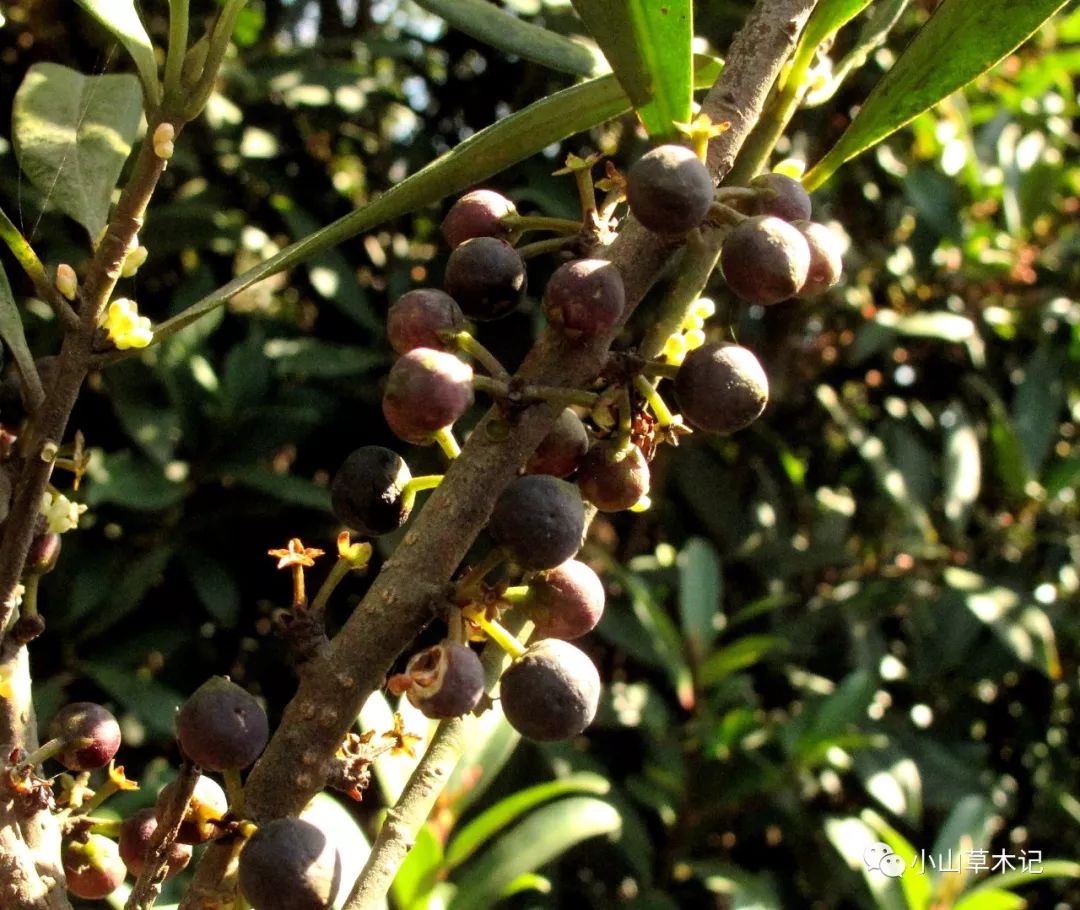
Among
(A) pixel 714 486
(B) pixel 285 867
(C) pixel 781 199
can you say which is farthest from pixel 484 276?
(A) pixel 714 486

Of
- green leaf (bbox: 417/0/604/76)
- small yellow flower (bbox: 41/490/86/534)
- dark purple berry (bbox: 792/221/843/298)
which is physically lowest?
small yellow flower (bbox: 41/490/86/534)

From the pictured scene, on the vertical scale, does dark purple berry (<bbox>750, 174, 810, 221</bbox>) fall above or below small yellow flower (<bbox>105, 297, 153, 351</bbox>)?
above

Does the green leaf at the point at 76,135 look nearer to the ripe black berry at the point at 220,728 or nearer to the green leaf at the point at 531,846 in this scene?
the ripe black berry at the point at 220,728

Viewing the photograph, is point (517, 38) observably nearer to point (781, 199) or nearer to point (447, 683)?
point (781, 199)

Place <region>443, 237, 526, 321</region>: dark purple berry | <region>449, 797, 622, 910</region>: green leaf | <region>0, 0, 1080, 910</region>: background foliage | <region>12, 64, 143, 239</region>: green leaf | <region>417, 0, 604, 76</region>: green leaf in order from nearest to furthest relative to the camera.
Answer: <region>443, 237, 526, 321</region>: dark purple berry
<region>12, 64, 143, 239</region>: green leaf
<region>417, 0, 604, 76</region>: green leaf
<region>449, 797, 622, 910</region>: green leaf
<region>0, 0, 1080, 910</region>: background foliage

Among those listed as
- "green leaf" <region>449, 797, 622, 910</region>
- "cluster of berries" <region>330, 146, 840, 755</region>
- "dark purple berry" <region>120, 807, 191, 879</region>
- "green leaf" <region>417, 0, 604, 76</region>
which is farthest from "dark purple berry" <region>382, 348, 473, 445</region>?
"green leaf" <region>449, 797, 622, 910</region>

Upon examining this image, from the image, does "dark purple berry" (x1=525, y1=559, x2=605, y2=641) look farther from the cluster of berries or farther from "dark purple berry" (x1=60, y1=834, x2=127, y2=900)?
"dark purple berry" (x1=60, y1=834, x2=127, y2=900)

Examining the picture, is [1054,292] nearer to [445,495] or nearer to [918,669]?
[918,669]
